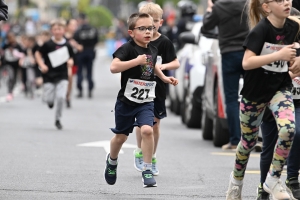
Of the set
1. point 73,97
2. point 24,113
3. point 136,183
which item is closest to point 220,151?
point 136,183

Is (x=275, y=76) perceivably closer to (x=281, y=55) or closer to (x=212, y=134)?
(x=281, y=55)

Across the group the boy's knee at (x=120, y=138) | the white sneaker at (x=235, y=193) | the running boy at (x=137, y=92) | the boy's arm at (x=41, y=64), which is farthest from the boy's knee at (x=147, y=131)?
→ the boy's arm at (x=41, y=64)

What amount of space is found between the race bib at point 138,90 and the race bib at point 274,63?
1.47 m

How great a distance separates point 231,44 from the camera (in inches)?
460

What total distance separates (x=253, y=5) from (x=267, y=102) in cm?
78

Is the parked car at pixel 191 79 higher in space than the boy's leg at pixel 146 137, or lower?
lower

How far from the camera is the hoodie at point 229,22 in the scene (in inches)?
461

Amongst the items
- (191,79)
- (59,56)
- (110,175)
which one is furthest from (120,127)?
(59,56)

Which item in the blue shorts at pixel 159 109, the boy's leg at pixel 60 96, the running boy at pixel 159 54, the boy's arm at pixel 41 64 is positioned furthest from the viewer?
the boy's arm at pixel 41 64

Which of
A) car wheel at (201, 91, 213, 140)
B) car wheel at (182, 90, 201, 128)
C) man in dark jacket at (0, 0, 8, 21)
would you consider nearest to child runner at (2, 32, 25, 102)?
car wheel at (182, 90, 201, 128)

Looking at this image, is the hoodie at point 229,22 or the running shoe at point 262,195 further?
the hoodie at point 229,22

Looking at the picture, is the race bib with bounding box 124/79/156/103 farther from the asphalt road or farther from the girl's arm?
the girl's arm

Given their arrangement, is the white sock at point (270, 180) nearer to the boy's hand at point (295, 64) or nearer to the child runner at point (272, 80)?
the child runner at point (272, 80)

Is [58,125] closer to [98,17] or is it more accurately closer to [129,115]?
[129,115]
